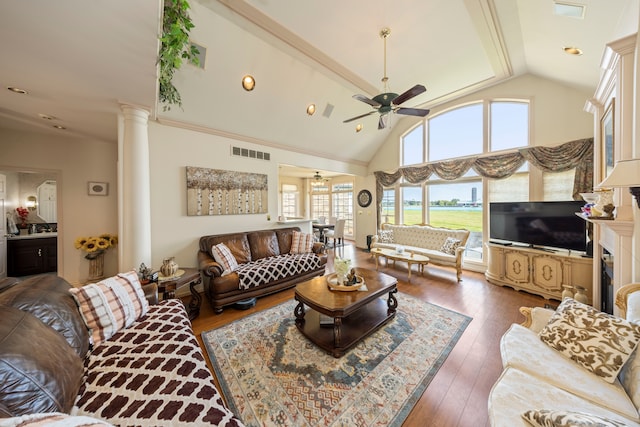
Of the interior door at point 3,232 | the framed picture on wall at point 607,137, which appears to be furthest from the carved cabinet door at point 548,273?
the interior door at point 3,232

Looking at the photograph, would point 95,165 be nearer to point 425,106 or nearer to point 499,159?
point 425,106

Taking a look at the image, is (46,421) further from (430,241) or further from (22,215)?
(22,215)

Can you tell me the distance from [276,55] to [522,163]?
4511mm

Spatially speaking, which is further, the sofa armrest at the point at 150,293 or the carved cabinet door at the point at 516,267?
the carved cabinet door at the point at 516,267

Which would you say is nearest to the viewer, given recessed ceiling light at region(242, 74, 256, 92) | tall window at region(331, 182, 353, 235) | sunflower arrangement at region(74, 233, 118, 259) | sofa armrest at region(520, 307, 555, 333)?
sofa armrest at region(520, 307, 555, 333)

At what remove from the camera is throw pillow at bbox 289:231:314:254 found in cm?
414

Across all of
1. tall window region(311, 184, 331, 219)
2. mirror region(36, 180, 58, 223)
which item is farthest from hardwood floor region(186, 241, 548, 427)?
mirror region(36, 180, 58, 223)

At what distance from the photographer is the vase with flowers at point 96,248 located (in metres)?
3.30

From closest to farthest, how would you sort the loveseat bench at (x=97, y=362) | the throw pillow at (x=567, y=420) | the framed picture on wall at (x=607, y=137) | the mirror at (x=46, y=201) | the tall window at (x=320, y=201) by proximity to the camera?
the throw pillow at (x=567, y=420) < the loveseat bench at (x=97, y=362) < the framed picture on wall at (x=607, y=137) < the mirror at (x=46, y=201) < the tall window at (x=320, y=201)

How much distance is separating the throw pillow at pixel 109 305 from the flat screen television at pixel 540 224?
517cm

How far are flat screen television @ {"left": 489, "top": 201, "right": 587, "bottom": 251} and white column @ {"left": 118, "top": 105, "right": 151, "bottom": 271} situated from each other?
5441 mm

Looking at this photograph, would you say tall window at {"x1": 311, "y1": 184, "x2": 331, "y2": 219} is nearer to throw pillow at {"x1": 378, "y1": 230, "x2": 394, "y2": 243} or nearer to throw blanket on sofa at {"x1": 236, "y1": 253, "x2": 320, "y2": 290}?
throw pillow at {"x1": 378, "y1": 230, "x2": 394, "y2": 243}

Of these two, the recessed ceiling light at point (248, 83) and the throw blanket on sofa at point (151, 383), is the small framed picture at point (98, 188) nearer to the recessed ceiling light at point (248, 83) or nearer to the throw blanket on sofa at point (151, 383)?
the recessed ceiling light at point (248, 83)

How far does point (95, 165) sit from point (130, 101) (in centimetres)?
223
